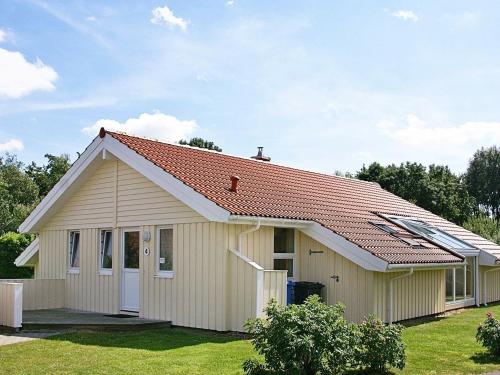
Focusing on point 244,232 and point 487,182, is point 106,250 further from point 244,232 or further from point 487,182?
point 487,182

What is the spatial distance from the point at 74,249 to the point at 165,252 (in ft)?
15.1

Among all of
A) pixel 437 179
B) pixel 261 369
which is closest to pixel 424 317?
pixel 261 369

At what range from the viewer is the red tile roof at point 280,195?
15.5 meters

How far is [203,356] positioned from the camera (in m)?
11.4

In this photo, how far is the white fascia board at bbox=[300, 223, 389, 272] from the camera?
587 inches

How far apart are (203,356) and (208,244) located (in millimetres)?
3893

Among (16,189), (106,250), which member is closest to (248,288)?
(106,250)

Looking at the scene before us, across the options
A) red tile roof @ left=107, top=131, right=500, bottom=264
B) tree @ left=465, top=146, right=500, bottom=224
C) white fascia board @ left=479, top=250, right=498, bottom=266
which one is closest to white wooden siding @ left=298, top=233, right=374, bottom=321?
red tile roof @ left=107, top=131, right=500, bottom=264

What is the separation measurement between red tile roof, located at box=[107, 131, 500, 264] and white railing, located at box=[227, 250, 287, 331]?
1289 millimetres

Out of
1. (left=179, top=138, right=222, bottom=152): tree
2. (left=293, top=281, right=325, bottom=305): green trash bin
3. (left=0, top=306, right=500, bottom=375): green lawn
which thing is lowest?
(left=0, top=306, right=500, bottom=375): green lawn

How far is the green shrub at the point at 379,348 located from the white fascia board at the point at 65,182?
33.2 feet

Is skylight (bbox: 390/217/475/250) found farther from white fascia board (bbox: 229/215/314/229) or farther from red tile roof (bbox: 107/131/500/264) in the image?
white fascia board (bbox: 229/215/314/229)

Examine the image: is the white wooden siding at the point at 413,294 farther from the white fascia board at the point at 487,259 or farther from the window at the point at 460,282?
the white fascia board at the point at 487,259

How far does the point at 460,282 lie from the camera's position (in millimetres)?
21516
